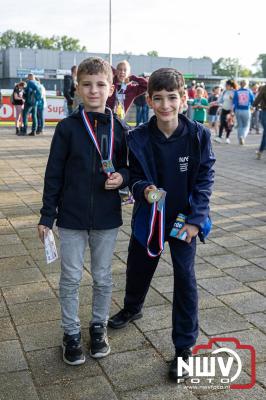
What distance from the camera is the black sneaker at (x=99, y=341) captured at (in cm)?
318

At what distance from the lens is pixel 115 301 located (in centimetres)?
401

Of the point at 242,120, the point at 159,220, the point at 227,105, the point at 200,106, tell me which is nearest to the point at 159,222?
the point at 159,220

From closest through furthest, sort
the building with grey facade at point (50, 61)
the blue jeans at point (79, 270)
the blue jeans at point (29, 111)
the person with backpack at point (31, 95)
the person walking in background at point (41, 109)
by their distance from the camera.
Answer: the blue jeans at point (79, 270) → the person with backpack at point (31, 95) → the blue jeans at point (29, 111) → the person walking in background at point (41, 109) → the building with grey facade at point (50, 61)

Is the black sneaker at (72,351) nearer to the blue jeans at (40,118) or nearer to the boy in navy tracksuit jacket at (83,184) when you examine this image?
the boy in navy tracksuit jacket at (83,184)

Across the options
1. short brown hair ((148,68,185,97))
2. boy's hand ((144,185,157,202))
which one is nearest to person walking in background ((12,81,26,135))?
short brown hair ((148,68,185,97))

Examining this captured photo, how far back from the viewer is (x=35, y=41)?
470 ft

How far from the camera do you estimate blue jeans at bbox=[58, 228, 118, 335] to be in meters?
3.12

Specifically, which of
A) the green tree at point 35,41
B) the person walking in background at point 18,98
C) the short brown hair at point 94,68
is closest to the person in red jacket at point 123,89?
the short brown hair at point 94,68

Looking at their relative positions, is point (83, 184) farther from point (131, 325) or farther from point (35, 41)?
A: point (35, 41)

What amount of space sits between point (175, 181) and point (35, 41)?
488 feet

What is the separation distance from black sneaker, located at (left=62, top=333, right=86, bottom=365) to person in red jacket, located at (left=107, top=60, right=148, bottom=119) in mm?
4196

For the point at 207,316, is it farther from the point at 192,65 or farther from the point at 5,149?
the point at 192,65

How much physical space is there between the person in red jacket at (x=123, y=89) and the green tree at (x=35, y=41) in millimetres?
136771

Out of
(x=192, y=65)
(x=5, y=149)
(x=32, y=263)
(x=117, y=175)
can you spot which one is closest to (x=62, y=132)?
(x=117, y=175)
